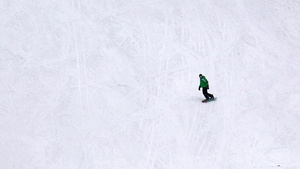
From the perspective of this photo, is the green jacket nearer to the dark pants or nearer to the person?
the person

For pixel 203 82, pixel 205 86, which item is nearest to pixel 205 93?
pixel 205 86

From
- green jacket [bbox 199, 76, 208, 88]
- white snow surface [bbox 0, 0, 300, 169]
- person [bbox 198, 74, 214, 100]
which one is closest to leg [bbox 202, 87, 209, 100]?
person [bbox 198, 74, 214, 100]

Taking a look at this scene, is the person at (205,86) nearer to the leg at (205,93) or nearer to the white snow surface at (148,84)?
the leg at (205,93)

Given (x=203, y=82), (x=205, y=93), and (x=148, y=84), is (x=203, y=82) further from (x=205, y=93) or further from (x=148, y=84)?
(x=148, y=84)

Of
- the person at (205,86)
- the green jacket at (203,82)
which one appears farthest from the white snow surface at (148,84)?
the green jacket at (203,82)

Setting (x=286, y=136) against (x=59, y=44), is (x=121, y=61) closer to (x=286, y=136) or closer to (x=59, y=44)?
(x=59, y=44)

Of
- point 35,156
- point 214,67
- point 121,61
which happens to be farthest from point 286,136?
point 35,156

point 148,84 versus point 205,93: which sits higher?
point 148,84

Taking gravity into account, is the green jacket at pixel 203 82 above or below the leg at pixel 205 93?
above

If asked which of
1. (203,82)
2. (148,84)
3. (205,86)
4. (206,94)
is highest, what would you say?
(148,84)
